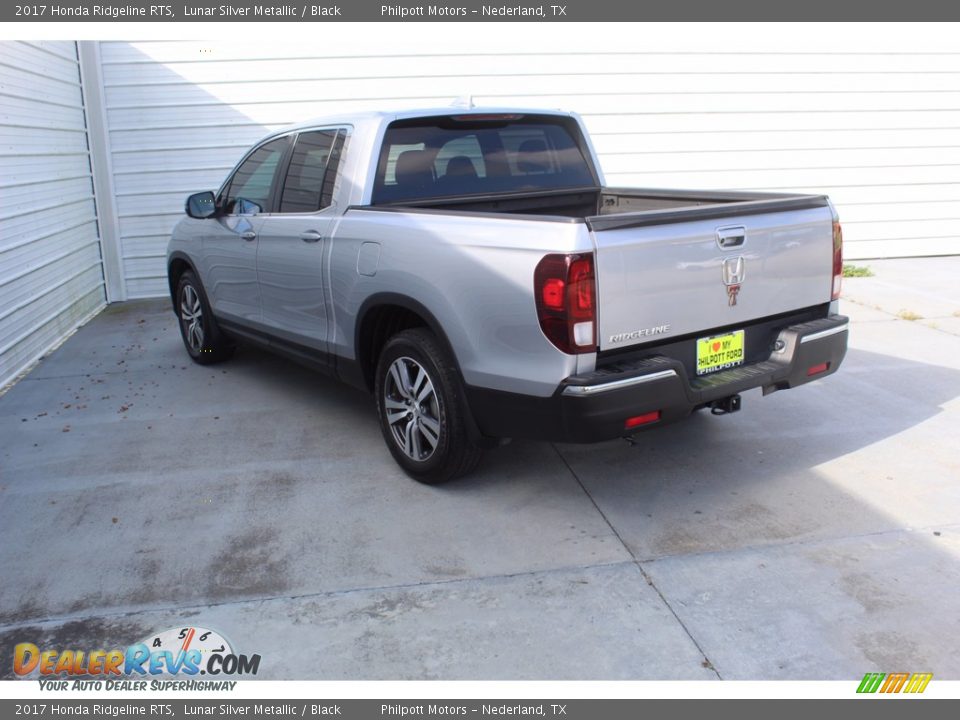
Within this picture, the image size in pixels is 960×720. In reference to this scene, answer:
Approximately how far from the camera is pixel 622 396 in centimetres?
359

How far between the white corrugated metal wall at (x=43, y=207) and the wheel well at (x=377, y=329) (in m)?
3.68

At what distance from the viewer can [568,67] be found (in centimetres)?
1005

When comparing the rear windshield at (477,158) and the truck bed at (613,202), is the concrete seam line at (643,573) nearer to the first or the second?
the truck bed at (613,202)

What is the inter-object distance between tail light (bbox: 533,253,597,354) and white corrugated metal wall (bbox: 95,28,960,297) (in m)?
6.93

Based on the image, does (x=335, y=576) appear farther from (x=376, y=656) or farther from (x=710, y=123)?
(x=710, y=123)

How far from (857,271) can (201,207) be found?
7.63 meters

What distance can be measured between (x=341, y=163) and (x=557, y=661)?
124 inches

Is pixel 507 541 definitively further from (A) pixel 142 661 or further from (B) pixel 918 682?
(B) pixel 918 682

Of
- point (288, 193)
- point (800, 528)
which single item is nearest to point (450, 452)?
point (800, 528)

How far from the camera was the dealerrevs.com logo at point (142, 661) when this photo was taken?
3.03 m

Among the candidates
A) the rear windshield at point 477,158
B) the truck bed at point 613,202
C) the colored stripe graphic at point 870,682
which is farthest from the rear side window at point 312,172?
the colored stripe graphic at point 870,682

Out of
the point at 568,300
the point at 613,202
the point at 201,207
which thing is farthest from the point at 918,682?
the point at 201,207

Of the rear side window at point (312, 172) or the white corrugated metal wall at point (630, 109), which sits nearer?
the rear side window at point (312, 172)

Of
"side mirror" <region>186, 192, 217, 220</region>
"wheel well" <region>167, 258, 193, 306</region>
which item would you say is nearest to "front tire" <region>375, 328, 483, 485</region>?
"side mirror" <region>186, 192, 217, 220</region>
